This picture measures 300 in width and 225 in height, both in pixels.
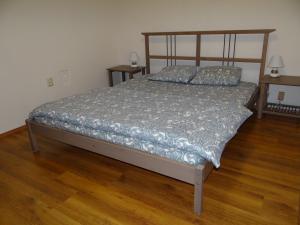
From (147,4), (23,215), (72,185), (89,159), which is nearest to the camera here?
(23,215)

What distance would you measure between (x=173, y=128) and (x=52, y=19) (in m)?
2.56

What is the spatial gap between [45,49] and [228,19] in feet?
8.46

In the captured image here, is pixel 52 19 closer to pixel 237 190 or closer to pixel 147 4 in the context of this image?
pixel 147 4

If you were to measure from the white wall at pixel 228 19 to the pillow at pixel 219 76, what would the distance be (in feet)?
1.32

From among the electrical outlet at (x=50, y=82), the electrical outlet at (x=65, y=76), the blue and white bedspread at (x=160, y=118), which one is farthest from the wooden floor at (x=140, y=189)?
the electrical outlet at (x=65, y=76)

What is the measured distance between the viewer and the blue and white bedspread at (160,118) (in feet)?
5.57

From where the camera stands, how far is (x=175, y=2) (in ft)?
12.2

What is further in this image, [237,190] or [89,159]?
[89,159]

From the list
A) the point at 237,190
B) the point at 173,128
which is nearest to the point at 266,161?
the point at 237,190

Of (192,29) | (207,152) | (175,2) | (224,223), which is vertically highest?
(175,2)

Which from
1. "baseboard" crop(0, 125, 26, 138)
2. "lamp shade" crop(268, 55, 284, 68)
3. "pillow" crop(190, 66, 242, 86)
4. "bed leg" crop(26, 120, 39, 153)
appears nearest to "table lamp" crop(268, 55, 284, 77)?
"lamp shade" crop(268, 55, 284, 68)

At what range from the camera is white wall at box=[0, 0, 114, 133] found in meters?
2.93

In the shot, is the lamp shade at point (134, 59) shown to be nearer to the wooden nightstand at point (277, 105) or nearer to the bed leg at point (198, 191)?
the wooden nightstand at point (277, 105)

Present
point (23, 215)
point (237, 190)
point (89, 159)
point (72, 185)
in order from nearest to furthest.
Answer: point (23, 215)
point (237, 190)
point (72, 185)
point (89, 159)
